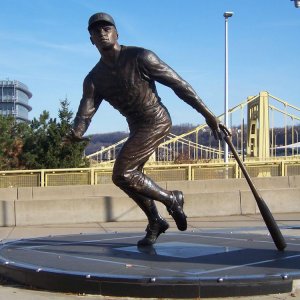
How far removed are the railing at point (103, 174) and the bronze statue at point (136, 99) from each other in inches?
423

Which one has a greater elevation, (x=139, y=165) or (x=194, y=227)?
(x=139, y=165)

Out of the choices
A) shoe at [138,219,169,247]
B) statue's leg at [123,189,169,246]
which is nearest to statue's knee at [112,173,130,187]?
statue's leg at [123,189,169,246]

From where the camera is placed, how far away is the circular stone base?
4.66m

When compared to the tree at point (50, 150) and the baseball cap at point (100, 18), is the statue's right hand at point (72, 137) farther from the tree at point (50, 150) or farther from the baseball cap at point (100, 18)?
the tree at point (50, 150)

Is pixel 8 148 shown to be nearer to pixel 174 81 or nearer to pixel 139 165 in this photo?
pixel 139 165

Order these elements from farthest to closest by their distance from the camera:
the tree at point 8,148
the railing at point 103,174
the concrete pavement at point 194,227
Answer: the tree at point 8,148 → the railing at point 103,174 → the concrete pavement at point 194,227

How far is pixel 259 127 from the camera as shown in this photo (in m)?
46.5

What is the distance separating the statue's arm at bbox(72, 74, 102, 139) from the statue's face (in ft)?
1.53

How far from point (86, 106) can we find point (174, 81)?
1036mm

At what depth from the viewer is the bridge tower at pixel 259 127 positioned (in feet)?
147

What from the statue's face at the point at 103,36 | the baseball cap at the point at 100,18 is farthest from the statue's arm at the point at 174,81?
the baseball cap at the point at 100,18

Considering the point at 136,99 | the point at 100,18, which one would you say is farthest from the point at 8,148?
the point at 100,18

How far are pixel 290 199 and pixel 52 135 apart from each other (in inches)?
462

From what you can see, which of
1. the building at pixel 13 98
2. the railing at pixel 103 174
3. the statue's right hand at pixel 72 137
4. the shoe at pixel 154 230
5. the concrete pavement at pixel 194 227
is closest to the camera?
the statue's right hand at pixel 72 137
